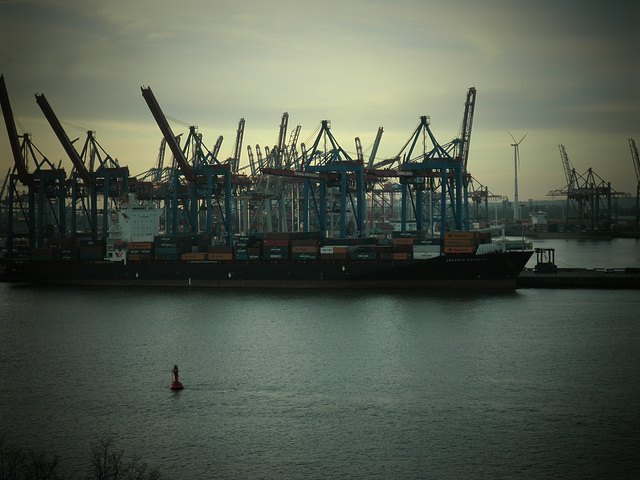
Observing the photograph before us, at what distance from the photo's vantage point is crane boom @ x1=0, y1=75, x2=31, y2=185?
58500 mm

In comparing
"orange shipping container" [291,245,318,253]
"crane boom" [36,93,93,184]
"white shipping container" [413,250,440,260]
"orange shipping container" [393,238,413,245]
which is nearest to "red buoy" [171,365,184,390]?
"orange shipping container" [291,245,318,253]

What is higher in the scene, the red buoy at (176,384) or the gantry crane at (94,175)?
the gantry crane at (94,175)

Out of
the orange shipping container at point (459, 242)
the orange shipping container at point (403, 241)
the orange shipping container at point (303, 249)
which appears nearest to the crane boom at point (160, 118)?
the orange shipping container at point (303, 249)

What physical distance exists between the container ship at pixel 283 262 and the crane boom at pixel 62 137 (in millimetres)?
8341

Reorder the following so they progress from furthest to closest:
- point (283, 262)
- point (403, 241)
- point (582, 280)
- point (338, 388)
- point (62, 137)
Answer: point (62, 137) < point (283, 262) < point (582, 280) < point (403, 241) < point (338, 388)

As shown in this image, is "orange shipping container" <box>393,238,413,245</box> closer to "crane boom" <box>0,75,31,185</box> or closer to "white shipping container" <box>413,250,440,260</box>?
"white shipping container" <box>413,250,440,260</box>

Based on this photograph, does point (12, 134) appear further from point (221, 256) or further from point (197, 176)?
point (221, 256)

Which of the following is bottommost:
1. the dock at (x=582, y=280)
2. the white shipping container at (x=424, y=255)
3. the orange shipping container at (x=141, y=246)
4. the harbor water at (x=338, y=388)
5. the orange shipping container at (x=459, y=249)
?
the harbor water at (x=338, y=388)

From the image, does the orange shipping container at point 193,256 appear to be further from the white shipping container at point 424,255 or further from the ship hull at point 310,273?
the white shipping container at point 424,255

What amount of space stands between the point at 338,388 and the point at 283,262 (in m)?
26.5

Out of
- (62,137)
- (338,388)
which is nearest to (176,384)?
(338,388)

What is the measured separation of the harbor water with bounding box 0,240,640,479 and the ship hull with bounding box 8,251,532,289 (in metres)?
5.27

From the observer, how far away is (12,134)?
60.5 m

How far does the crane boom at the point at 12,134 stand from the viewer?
58.5 m
